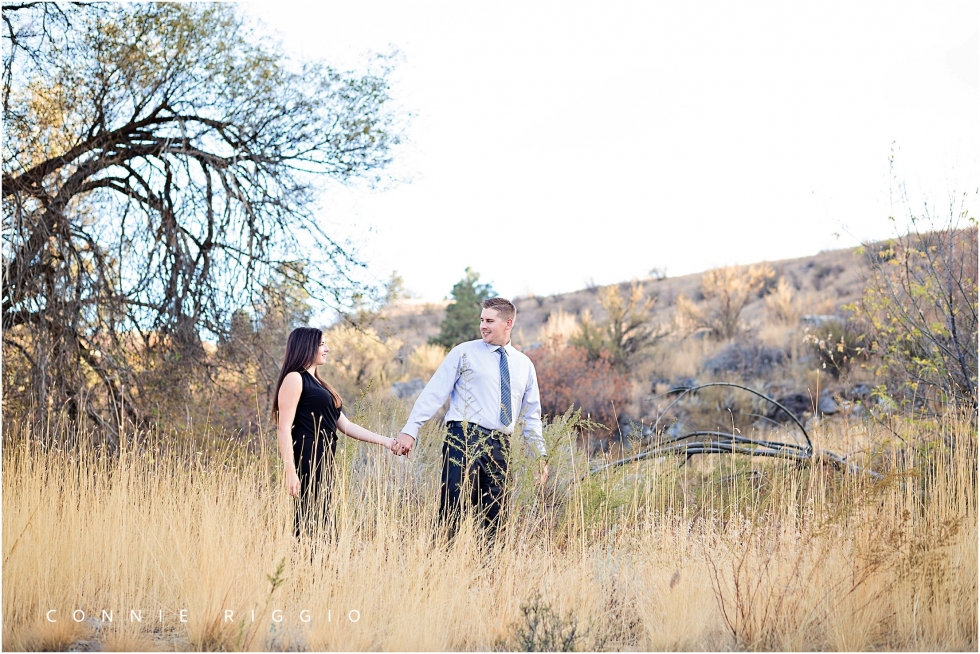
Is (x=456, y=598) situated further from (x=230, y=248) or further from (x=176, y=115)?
(x=176, y=115)

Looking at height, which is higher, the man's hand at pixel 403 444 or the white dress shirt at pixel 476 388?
the white dress shirt at pixel 476 388

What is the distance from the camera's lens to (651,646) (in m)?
3.95

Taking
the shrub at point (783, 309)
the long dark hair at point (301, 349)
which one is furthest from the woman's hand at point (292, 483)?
the shrub at point (783, 309)

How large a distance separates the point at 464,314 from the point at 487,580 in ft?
58.9

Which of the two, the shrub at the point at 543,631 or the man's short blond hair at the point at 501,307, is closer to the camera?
the shrub at the point at 543,631

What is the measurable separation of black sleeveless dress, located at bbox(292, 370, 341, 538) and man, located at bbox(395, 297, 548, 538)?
486 millimetres

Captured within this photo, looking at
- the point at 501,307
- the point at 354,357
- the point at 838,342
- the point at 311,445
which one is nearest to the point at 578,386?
the point at 838,342

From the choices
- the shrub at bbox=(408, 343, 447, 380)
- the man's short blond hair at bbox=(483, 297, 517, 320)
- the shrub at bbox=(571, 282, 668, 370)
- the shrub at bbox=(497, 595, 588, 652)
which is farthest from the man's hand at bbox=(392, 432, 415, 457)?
the shrub at bbox=(408, 343, 447, 380)

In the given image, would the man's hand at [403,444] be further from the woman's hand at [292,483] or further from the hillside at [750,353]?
the hillside at [750,353]

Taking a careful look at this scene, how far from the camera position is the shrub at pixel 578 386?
45.9 ft

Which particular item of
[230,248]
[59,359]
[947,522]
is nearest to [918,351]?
[947,522]

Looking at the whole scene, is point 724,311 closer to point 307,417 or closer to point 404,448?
point 404,448

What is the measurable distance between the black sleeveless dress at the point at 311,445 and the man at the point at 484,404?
49cm

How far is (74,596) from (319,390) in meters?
1.66
